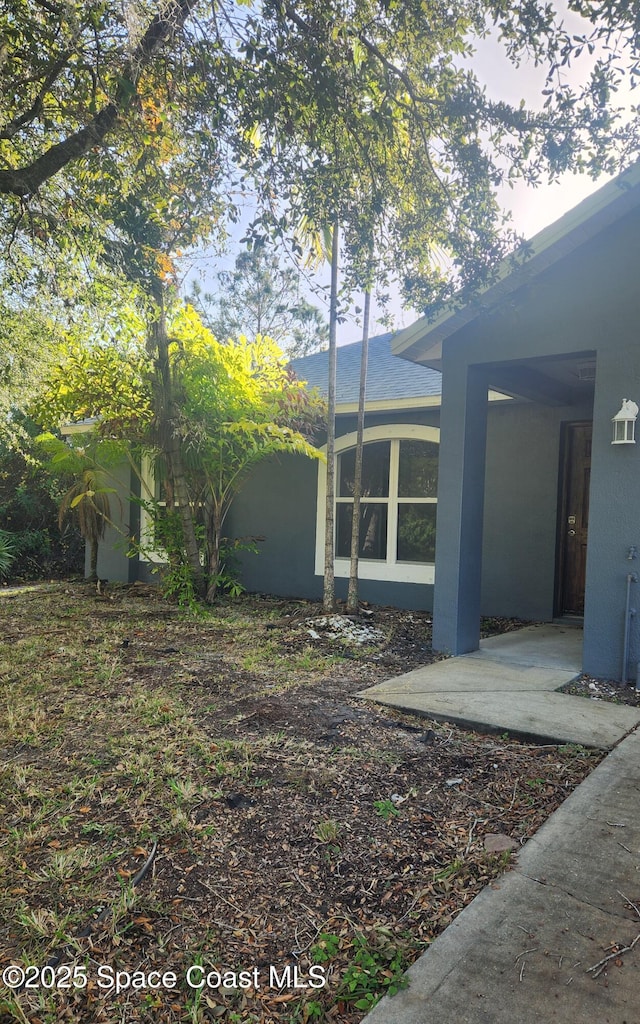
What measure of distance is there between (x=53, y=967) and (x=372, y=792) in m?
1.72

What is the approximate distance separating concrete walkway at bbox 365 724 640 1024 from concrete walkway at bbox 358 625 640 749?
49.0 inches

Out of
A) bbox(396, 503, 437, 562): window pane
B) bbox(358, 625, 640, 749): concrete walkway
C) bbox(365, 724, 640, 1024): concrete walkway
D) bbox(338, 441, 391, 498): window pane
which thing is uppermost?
bbox(338, 441, 391, 498): window pane

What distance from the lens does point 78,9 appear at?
436cm

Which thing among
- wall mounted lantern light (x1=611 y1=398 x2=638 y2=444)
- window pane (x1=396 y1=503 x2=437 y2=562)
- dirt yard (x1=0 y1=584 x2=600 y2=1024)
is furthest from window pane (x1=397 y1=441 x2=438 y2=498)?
dirt yard (x1=0 y1=584 x2=600 y2=1024)

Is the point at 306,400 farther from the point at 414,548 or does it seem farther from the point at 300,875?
the point at 300,875

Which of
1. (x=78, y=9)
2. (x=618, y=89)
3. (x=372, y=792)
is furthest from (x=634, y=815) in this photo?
(x=78, y=9)

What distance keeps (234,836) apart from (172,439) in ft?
20.0

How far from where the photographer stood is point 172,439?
838cm

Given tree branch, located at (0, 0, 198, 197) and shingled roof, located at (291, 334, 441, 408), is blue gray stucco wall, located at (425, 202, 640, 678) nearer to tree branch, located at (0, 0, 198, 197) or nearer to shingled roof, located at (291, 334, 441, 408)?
shingled roof, located at (291, 334, 441, 408)

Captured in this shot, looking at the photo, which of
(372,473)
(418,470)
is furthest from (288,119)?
(372,473)

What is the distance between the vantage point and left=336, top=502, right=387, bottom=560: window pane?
31.8 ft

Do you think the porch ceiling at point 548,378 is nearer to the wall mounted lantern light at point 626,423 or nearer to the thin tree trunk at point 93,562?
the wall mounted lantern light at point 626,423

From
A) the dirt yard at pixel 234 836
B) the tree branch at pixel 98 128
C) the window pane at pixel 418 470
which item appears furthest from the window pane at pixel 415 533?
the tree branch at pixel 98 128

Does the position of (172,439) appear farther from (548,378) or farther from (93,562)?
(93,562)
